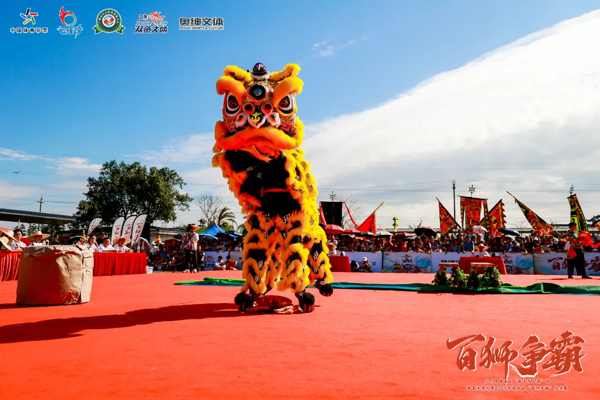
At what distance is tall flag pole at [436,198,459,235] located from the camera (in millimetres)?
23188

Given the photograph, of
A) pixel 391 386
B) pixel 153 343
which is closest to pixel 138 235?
pixel 153 343

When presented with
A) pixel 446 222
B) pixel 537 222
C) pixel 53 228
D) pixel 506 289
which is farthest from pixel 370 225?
pixel 53 228

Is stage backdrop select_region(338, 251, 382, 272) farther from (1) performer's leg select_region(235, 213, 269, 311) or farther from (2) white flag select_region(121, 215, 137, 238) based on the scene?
(1) performer's leg select_region(235, 213, 269, 311)

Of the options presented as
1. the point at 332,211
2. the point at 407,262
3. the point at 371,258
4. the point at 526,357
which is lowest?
the point at 526,357

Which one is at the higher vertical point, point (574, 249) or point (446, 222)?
point (446, 222)

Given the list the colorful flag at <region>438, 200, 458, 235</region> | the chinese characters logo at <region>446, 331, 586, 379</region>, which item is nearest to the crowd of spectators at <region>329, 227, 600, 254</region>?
the colorful flag at <region>438, 200, 458, 235</region>

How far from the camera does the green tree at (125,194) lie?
30.5 meters

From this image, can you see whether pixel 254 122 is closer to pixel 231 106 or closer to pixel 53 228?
pixel 231 106

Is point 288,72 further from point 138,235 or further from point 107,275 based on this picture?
point 138,235

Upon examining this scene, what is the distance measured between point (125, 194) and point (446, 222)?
2176 cm

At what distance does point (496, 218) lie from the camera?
2220 cm

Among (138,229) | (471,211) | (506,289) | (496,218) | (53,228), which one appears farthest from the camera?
(53,228)

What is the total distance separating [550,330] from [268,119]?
349 centimetres

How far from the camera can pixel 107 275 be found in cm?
1420
